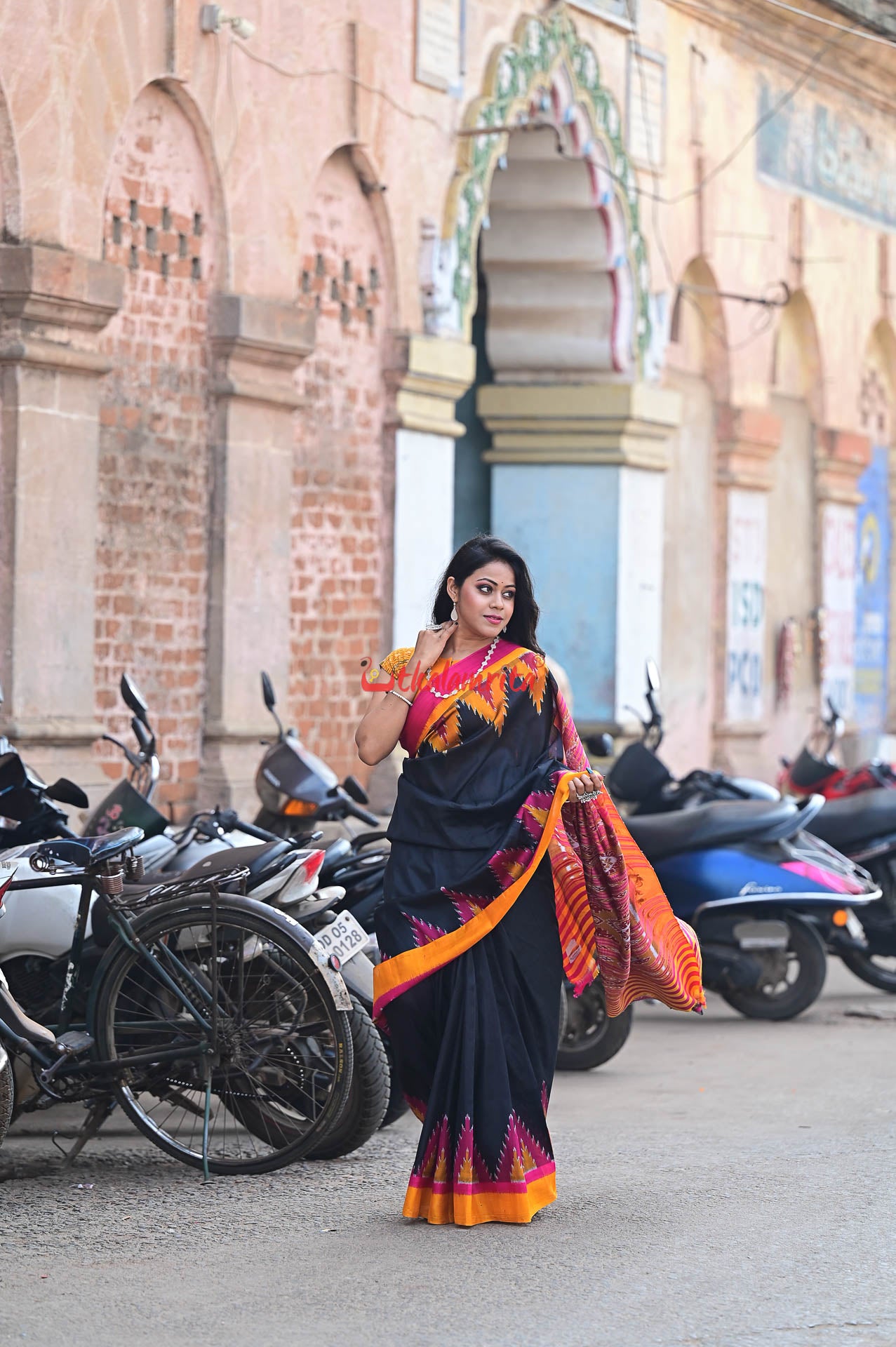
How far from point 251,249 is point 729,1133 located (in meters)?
6.05

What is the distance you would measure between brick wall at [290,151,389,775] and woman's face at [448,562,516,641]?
6.44 meters

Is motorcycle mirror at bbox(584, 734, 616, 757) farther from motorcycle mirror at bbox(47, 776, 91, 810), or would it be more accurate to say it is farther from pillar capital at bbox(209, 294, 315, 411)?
motorcycle mirror at bbox(47, 776, 91, 810)

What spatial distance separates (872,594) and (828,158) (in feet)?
13.8

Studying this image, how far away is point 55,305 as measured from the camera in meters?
9.36

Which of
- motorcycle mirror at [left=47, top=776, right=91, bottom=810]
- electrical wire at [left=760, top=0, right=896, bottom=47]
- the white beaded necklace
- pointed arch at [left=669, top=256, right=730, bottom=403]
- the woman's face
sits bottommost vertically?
motorcycle mirror at [left=47, top=776, right=91, bottom=810]

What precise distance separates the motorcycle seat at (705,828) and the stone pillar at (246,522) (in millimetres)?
2733

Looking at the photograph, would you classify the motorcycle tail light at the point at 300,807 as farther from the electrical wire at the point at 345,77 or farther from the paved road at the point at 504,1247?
the electrical wire at the point at 345,77

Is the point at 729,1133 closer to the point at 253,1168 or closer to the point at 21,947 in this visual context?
the point at 253,1168

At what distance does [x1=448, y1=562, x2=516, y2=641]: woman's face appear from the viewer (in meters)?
5.21

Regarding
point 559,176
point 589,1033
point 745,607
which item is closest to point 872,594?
point 745,607

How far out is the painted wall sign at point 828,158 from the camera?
16.8m

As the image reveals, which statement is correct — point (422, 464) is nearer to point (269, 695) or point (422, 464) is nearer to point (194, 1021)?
point (269, 695)

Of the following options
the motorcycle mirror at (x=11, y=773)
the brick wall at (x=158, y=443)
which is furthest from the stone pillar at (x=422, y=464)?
the motorcycle mirror at (x=11, y=773)

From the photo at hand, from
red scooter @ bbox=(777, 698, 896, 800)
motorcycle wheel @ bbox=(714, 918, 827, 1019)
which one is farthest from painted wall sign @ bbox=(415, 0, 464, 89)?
motorcycle wheel @ bbox=(714, 918, 827, 1019)
